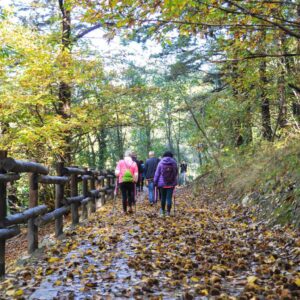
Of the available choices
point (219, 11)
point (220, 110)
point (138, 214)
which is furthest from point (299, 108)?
point (219, 11)

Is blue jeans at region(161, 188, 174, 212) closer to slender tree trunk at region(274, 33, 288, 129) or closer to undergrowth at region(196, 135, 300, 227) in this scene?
undergrowth at region(196, 135, 300, 227)

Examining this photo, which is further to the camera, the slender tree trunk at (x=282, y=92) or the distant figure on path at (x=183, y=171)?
the distant figure on path at (x=183, y=171)

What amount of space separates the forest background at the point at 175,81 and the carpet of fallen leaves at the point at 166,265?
1661 millimetres

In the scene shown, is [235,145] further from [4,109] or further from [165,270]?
[165,270]

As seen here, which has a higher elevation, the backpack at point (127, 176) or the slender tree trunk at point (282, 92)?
the slender tree trunk at point (282, 92)

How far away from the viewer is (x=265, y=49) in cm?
905

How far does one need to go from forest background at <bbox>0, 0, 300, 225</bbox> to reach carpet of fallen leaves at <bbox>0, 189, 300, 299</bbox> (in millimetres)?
1661

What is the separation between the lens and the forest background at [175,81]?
5.85 meters

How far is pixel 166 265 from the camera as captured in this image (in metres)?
5.44

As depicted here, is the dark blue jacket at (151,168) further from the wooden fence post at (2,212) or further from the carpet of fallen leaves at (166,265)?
the wooden fence post at (2,212)

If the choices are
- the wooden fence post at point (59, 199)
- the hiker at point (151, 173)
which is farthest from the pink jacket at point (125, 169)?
the hiker at point (151, 173)

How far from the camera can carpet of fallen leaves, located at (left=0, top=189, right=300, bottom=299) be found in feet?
14.2

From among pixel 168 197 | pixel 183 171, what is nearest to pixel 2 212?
pixel 168 197

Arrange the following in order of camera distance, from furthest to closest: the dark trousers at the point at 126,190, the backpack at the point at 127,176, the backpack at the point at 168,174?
the dark trousers at the point at 126,190 < the backpack at the point at 127,176 < the backpack at the point at 168,174
